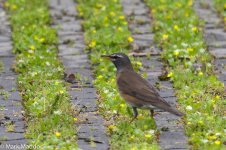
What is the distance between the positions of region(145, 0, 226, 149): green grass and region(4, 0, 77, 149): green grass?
1.43m

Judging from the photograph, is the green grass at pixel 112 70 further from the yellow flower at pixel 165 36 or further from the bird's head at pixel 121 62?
the yellow flower at pixel 165 36

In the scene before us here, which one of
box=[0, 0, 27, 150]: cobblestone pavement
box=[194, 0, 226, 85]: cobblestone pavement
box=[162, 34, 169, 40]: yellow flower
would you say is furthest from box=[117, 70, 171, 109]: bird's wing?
box=[162, 34, 169, 40]: yellow flower

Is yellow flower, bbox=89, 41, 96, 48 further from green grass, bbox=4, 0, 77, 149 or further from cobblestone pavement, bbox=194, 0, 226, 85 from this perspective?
cobblestone pavement, bbox=194, 0, 226, 85

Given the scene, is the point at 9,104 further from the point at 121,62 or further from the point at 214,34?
the point at 214,34

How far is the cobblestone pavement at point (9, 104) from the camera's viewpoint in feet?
32.4

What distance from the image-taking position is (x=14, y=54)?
14.0 metres

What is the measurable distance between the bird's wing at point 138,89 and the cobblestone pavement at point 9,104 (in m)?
1.27

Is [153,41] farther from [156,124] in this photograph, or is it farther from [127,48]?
[156,124]

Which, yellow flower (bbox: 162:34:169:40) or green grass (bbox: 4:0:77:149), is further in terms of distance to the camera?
yellow flower (bbox: 162:34:169:40)

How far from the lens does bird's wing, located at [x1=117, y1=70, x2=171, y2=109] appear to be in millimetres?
10141

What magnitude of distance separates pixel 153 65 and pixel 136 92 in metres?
3.05

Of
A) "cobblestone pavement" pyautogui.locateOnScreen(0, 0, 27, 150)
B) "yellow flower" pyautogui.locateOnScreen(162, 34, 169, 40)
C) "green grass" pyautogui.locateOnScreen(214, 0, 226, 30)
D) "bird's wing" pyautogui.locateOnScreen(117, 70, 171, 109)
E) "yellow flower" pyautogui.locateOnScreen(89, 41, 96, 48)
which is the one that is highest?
"green grass" pyautogui.locateOnScreen(214, 0, 226, 30)

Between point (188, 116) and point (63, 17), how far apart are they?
21.8 feet

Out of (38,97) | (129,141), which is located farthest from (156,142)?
(38,97)
